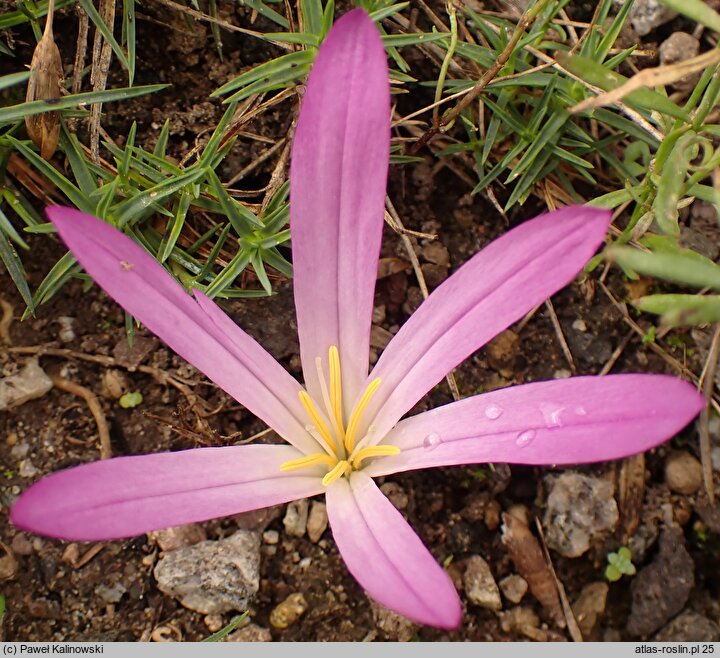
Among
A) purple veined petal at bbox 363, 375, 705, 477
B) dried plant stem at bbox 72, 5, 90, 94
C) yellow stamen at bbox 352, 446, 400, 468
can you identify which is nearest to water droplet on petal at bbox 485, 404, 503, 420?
purple veined petal at bbox 363, 375, 705, 477

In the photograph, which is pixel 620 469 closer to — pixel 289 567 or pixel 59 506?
pixel 289 567

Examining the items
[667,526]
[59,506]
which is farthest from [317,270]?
[667,526]

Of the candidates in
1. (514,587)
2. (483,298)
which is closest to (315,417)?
(483,298)

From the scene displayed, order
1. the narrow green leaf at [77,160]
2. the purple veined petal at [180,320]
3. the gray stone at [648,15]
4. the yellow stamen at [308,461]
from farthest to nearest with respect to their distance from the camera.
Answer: the gray stone at [648,15], the narrow green leaf at [77,160], the yellow stamen at [308,461], the purple veined petal at [180,320]

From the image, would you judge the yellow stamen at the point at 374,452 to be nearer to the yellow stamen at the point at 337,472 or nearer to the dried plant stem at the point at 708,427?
the yellow stamen at the point at 337,472

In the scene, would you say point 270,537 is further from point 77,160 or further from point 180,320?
point 77,160

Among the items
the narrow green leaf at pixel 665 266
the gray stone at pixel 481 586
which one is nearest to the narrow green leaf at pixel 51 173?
the narrow green leaf at pixel 665 266
